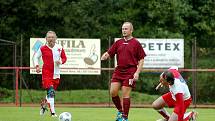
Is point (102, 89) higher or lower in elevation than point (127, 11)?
lower

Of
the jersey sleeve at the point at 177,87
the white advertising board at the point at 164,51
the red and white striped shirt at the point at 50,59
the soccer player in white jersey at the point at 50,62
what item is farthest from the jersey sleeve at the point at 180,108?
the white advertising board at the point at 164,51

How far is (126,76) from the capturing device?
14.1 metres

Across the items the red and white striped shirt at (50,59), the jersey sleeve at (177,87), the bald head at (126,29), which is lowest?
the jersey sleeve at (177,87)

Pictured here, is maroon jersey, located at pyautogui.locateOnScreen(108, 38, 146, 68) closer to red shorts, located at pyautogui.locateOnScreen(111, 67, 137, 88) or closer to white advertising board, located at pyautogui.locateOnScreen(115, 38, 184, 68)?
red shorts, located at pyautogui.locateOnScreen(111, 67, 137, 88)

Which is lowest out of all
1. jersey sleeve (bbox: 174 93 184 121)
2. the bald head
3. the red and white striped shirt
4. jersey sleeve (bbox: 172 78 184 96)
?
jersey sleeve (bbox: 174 93 184 121)

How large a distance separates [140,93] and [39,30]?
27.7ft

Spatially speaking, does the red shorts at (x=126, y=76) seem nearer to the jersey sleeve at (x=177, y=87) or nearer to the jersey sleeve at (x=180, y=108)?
the jersey sleeve at (x=177, y=87)

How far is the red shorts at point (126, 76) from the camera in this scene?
14031mm

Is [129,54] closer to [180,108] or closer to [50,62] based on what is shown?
[180,108]

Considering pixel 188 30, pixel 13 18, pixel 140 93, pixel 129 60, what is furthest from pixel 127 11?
pixel 129 60

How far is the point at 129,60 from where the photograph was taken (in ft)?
46.2

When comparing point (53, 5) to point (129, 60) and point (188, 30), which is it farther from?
point (129, 60)

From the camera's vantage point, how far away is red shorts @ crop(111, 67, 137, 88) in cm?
1403

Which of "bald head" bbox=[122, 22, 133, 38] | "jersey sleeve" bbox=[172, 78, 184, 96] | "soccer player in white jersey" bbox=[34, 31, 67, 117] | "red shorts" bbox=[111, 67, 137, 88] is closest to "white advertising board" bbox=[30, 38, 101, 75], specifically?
"soccer player in white jersey" bbox=[34, 31, 67, 117]
